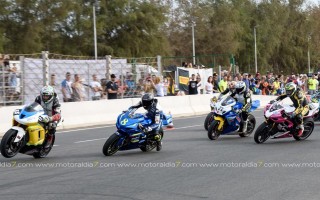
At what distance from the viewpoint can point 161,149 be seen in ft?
52.9

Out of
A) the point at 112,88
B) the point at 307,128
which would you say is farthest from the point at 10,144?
the point at 112,88

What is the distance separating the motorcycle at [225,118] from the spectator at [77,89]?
7.12 m

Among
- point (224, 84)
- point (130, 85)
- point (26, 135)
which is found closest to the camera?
point (26, 135)

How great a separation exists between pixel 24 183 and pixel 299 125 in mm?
8343

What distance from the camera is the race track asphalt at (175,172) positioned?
9.70 meters

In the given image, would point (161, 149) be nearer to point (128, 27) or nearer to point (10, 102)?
point (10, 102)

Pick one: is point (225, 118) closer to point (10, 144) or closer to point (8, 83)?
point (10, 144)

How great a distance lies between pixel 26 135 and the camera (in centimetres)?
1391

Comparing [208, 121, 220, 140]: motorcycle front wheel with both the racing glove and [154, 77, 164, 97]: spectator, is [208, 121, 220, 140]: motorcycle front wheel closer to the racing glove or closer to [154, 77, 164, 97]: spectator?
the racing glove

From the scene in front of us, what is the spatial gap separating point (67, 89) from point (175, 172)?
12788mm

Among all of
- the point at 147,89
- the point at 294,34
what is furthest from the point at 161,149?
the point at 294,34

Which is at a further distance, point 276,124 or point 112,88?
point 112,88

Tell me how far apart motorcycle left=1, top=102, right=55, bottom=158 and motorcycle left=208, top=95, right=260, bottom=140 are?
16.6 feet

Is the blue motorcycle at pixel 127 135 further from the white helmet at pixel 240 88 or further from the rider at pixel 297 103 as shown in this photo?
the white helmet at pixel 240 88
